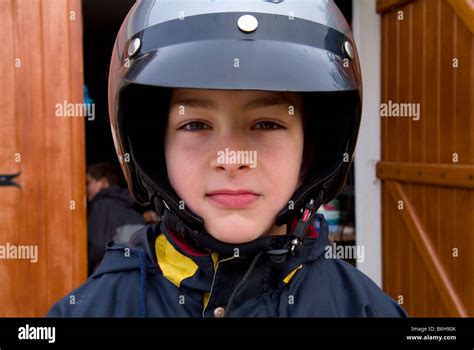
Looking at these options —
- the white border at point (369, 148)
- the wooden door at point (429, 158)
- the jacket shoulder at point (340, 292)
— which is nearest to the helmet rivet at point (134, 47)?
the jacket shoulder at point (340, 292)

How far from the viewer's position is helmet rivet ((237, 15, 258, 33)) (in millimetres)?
735

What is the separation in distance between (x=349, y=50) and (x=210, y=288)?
43 cm

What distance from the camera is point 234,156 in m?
0.68

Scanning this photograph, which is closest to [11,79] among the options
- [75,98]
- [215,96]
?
[75,98]

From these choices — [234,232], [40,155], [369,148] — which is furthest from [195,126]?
[369,148]

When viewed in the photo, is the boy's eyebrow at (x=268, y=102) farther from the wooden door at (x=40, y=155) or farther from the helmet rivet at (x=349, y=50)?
the wooden door at (x=40, y=155)

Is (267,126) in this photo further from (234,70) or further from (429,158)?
(429,158)

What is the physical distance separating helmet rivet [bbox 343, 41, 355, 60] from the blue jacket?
296mm

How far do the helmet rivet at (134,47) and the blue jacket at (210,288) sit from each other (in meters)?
0.27

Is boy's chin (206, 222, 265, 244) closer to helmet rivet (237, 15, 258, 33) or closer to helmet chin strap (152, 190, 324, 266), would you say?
helmet chin strap (152, 190, 324, 266)

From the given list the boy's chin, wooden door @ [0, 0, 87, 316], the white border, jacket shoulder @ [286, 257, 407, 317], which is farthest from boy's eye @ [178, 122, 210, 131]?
the white border

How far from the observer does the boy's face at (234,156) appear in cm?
69

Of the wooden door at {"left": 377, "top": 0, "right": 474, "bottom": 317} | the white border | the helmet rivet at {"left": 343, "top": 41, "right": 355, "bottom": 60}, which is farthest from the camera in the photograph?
the white border
